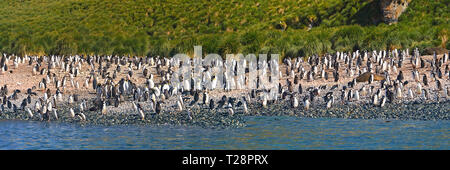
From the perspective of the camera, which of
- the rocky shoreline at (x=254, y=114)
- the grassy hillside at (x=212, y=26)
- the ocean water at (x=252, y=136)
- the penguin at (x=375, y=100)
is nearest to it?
the ocean water at (x=252, y=136)

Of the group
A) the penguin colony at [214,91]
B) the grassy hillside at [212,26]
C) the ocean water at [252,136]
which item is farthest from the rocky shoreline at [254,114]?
the grassy hillside at [212,26]

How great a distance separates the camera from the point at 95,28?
58938 mm

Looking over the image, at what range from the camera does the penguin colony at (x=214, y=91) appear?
64.7ft

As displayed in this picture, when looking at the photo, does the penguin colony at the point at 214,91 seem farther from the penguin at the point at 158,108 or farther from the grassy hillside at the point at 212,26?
the grassy hillside at the point at 212,26

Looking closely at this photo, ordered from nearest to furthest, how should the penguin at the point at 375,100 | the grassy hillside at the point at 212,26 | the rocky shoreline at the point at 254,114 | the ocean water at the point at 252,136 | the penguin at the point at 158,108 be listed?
the ocean water at the point at 252,136, the rocky shoreline at the point at 254,114, the penguin at the point at 158,108, the penguin at the point at 375,100, the grassy hillside at the point at 212,26

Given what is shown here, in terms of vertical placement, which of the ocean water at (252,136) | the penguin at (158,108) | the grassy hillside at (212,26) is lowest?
the ocean water at (252,136)

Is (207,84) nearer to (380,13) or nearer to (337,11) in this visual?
(380,13)

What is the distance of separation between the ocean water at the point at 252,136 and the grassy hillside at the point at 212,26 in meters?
14.9

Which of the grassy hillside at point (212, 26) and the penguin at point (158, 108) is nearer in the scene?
the penguin at point (158, 108)

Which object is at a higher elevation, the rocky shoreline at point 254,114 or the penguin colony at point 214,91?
the penguin colony at point 214,91

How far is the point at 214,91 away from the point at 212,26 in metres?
34.2

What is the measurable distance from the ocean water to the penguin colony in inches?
46.5

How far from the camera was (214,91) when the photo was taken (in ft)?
78.0

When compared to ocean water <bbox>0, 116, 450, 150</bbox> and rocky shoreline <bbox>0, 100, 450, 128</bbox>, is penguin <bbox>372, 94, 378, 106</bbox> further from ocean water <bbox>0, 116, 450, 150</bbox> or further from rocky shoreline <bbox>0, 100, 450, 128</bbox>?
ocean water <bbox>0, 116, 450, 150</bbox>
